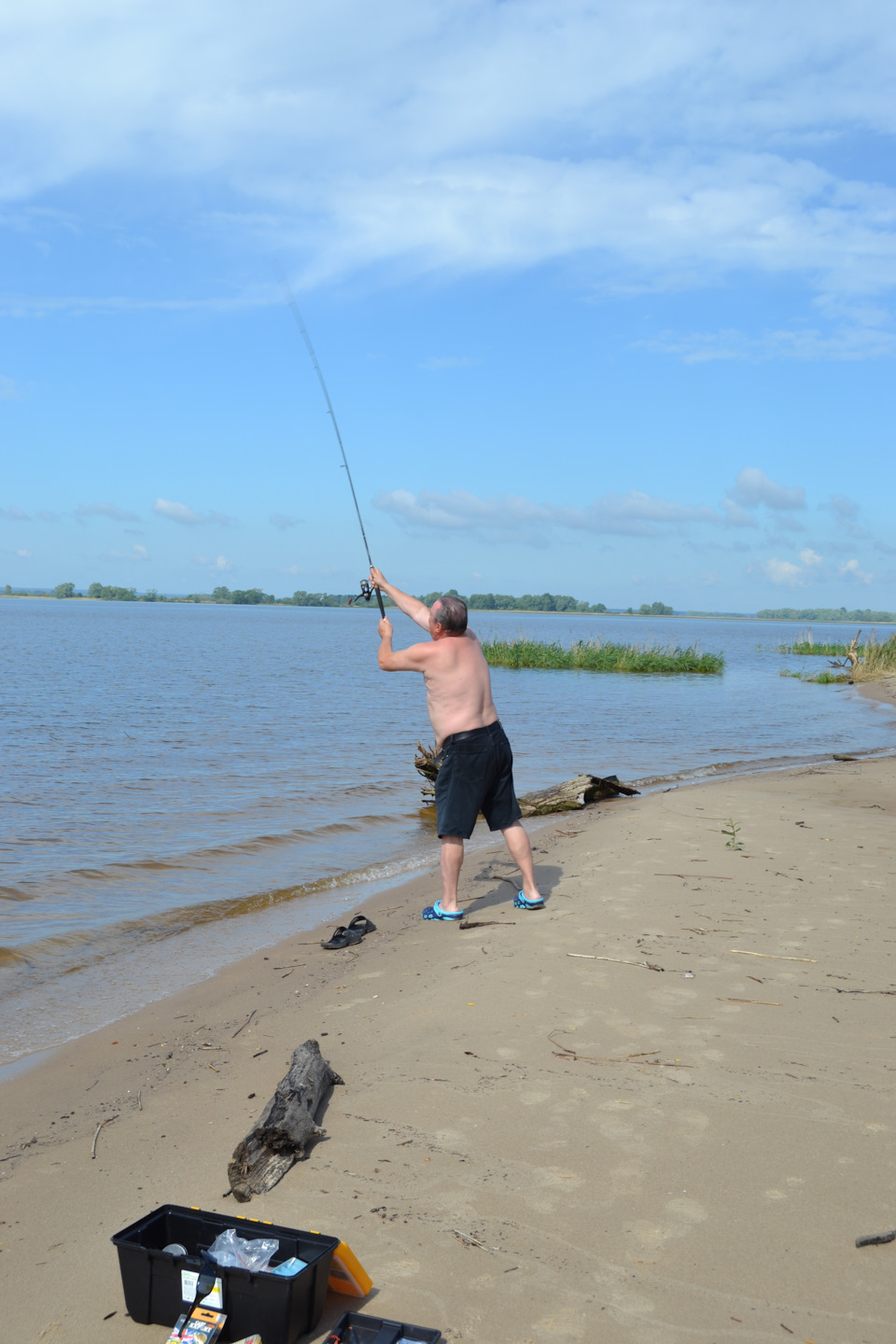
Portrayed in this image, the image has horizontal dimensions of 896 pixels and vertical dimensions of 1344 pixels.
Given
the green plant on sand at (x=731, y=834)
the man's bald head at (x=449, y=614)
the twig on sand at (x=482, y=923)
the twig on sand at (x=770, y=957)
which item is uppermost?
the man's bald head at (x=449, y=614)

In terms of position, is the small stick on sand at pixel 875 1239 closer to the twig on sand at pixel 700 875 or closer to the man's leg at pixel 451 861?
the man's leg at pixel 451 861

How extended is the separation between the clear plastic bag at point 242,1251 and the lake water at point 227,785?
3079 mm

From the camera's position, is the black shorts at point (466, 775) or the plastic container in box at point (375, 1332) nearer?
the plastic container in box at point (375, 1332)

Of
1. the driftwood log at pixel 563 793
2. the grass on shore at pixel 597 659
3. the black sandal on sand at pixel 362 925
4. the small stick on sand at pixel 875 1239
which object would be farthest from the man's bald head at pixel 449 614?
the grass on shore at pixel 597 659

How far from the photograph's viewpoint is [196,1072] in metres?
4.20

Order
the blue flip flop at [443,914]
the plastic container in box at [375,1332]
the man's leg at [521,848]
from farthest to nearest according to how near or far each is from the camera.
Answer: the blue flip flop at [443,914] < the man's leg at [521,848] < the plastic container in box at [375,1332]

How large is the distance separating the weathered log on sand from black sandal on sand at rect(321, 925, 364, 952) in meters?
5.20

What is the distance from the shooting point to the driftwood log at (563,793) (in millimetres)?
11453

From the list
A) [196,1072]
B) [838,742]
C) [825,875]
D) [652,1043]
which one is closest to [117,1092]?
[196,1072]

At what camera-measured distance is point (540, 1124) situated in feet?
10.9

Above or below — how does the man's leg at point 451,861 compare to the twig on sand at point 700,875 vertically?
above

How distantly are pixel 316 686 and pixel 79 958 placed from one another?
22915mm

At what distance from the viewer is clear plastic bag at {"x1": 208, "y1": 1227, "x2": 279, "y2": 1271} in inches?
95.5

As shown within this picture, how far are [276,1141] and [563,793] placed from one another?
8.73m
